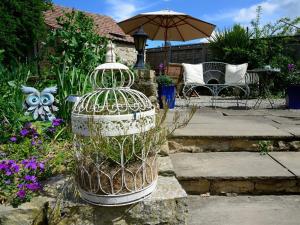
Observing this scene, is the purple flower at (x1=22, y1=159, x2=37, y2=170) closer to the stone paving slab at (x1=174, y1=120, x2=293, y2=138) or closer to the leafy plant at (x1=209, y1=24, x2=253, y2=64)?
the stone paving slab at (x1=174, y1=120, x2=293, y2=138)

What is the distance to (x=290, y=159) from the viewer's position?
281 cm

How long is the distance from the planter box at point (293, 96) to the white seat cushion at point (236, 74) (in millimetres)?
887

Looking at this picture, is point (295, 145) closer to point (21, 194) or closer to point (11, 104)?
point (21, 194)

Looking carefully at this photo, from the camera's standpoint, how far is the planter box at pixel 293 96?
5.57m

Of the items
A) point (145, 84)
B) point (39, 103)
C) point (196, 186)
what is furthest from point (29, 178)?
point (145, 84)

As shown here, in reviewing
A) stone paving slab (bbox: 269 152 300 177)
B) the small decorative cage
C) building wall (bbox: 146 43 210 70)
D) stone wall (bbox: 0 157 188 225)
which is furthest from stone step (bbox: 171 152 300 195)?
building wall (bbox: 146 43 210 70)

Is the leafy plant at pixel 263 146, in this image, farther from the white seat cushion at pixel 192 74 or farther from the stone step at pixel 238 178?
the white seat cushion at pixel 192 74

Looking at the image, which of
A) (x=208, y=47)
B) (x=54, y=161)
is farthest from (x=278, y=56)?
(x=54, y=161)

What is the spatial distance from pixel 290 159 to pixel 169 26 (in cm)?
550

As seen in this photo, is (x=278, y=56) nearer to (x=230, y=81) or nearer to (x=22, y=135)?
(x=230, y=81)

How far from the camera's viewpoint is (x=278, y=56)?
8984 mm

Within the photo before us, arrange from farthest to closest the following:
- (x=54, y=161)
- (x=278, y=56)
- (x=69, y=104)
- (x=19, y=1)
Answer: (x=278, y=56) < (x=19, y=1) < (x=69, y=104) < (x=54, y=161)

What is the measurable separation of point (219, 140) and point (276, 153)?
539 millimetres

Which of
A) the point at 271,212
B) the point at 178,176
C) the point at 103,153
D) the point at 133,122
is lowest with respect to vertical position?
the point at 271,212
